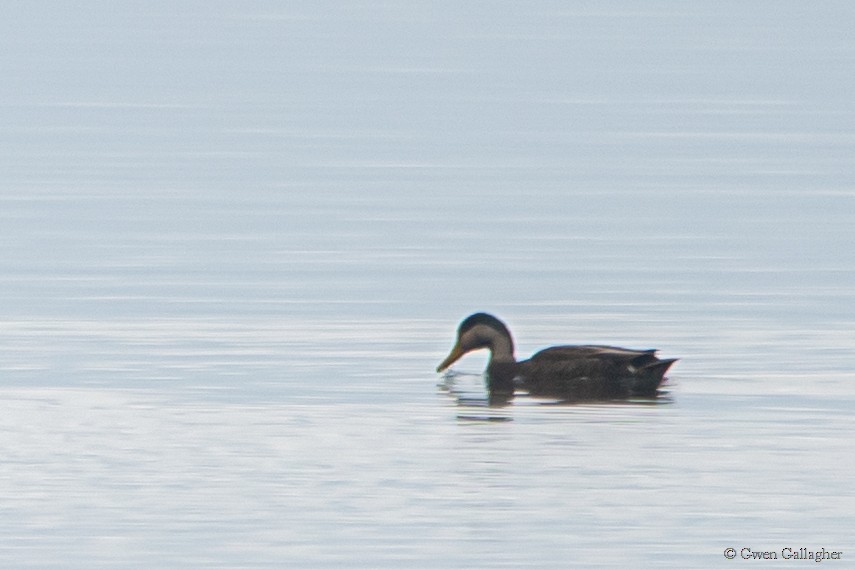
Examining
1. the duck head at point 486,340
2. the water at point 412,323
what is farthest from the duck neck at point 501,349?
the water at point 412,323

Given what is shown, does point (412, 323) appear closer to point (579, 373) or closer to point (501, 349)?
point (501, 349)

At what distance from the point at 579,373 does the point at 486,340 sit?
1015 millimetres

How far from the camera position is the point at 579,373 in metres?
16.4

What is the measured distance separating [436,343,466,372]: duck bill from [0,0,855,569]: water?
12cm

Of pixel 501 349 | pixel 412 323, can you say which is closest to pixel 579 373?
pixel 501 349

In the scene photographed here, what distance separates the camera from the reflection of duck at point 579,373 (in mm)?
16234

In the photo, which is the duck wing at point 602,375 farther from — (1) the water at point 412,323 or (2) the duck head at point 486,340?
(2) the duck head at point 486,340

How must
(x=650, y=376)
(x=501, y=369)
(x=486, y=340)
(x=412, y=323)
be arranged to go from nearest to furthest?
(x=650, y=376), (x=501, y=369), (x=486, y=340), (x=412, y=323)

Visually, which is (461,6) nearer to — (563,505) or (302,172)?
(302,172)

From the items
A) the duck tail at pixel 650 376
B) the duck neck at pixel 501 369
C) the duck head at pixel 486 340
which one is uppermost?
the duck head at pixel 486 340

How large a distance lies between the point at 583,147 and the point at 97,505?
2407cm

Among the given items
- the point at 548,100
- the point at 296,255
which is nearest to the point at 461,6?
the point at 548,100

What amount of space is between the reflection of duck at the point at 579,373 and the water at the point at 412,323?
24cm

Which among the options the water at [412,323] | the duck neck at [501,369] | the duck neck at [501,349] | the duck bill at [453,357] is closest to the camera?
the water at [412,323]
